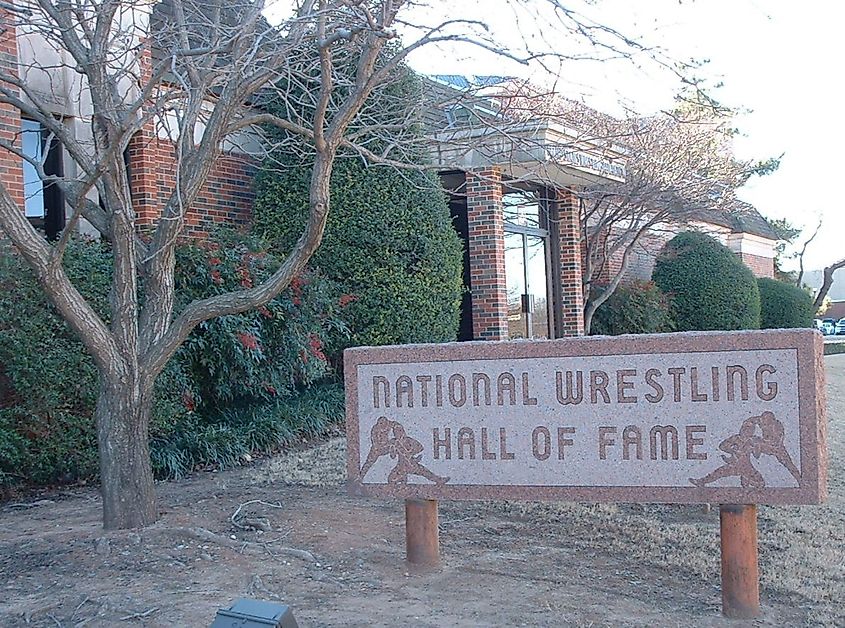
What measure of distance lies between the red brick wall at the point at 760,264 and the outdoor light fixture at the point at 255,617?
25.5 metres

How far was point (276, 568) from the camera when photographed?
5641 millimetres

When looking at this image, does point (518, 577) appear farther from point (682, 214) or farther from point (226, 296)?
point (682, 214)

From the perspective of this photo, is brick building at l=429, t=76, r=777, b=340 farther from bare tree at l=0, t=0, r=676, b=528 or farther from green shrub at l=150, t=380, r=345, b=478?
bare tree at l=0, t=0, r=676, b=528

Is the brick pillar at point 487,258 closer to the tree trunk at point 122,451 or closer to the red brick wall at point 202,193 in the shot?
the red brick wall at point 202,193

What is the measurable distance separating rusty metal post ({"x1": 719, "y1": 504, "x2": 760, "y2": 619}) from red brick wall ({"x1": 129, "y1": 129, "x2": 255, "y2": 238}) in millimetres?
6899

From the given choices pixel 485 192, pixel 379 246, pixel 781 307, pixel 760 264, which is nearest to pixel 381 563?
pixel 379 246

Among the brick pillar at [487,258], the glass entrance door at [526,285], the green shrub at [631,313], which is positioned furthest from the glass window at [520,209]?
the green shrub at [631,313]

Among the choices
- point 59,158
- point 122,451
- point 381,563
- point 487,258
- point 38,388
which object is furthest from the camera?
point 487,258

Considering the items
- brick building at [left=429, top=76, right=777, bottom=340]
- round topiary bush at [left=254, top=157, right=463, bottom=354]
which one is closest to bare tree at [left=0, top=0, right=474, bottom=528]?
round topiary bush at [left=254, top=157, right=463, bottom=354]

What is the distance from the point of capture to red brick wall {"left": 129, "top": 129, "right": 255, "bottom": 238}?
424 inches

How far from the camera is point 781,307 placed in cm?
2281

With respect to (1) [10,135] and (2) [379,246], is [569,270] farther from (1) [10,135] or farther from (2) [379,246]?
(1) [10,135]

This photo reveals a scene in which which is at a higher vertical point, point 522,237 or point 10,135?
point 10,135

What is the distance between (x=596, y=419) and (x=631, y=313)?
40.1ft
